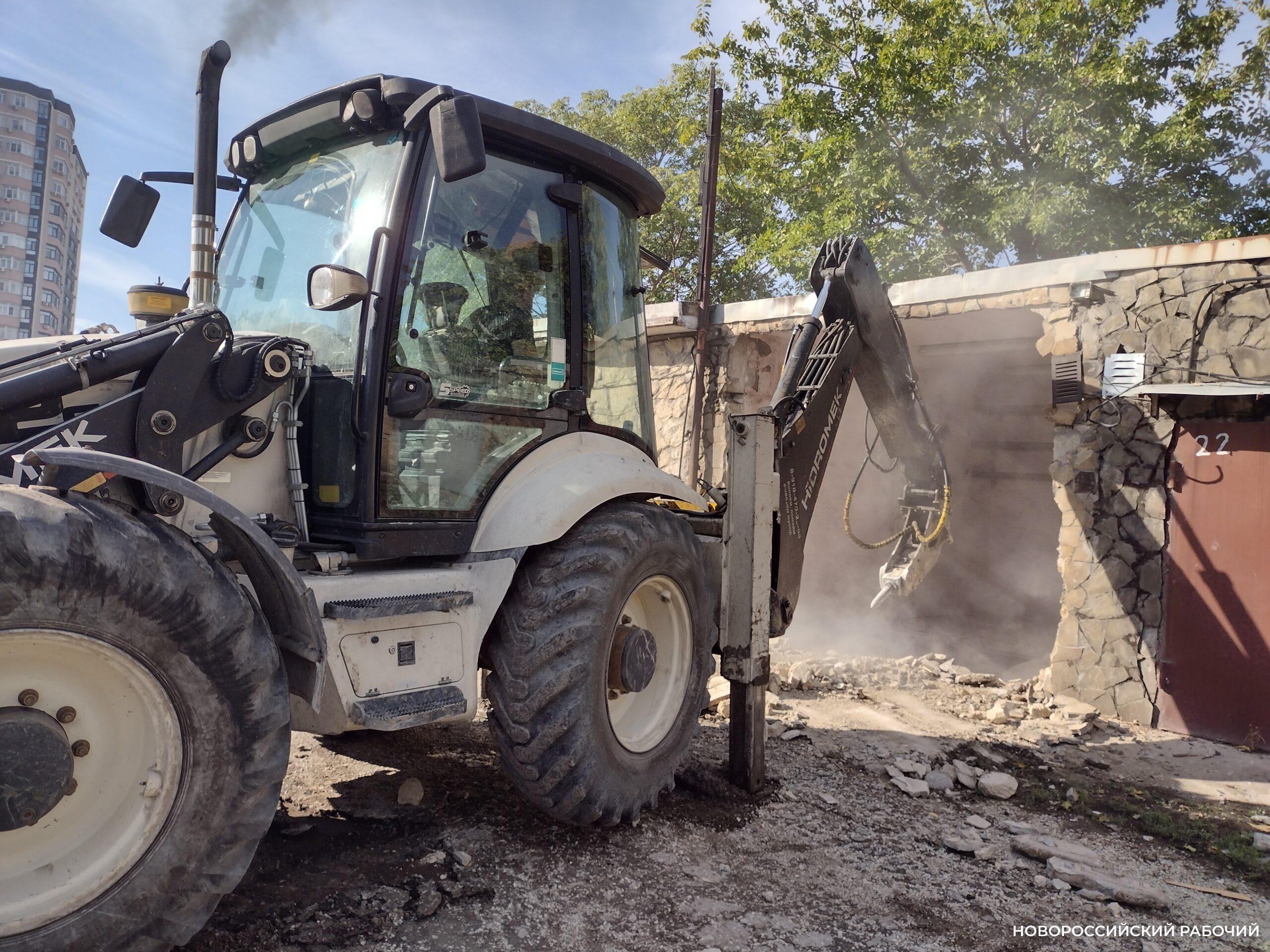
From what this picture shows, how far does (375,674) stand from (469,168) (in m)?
1.68

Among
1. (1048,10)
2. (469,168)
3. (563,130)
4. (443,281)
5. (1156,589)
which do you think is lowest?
(1156,589)

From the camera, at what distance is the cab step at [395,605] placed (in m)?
2.94

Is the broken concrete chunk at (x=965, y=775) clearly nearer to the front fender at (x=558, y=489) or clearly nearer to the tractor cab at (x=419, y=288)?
the front fender at (x=558, y=489)

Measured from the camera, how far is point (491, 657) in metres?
3.43

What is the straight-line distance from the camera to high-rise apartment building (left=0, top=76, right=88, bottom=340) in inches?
2127

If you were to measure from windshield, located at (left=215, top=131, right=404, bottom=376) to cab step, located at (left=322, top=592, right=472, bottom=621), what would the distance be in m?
0.84

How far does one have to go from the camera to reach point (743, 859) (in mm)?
3701

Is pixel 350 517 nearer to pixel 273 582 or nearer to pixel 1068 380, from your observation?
pixel 273 582

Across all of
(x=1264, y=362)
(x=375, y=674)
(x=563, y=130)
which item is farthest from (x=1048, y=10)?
(x=375, y=674)

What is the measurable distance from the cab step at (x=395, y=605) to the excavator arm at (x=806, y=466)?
163 centimetres

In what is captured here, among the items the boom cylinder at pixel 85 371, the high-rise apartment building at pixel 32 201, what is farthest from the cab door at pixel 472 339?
the high-rise apartment building at pixel 32 201

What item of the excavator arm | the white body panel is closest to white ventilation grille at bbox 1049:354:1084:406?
the excavator arm

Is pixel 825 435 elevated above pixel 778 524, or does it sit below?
above

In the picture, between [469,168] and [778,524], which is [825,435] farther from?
[469,168]
